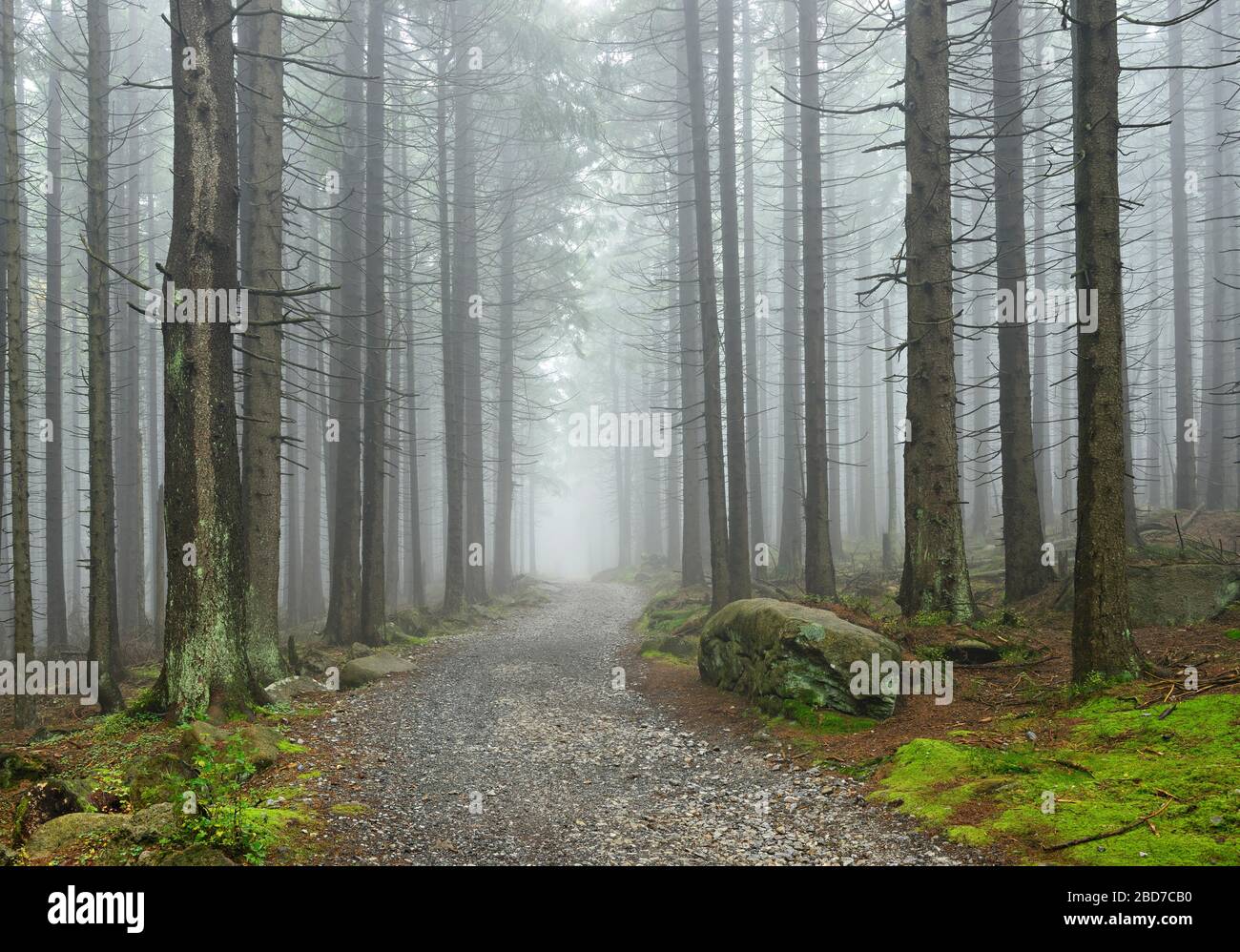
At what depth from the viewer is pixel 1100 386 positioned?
677cm

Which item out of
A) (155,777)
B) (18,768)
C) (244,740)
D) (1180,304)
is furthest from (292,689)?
(1180,304)

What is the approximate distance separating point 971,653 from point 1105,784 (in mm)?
3553

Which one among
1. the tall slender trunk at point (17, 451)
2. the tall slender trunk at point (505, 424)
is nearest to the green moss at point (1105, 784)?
the tall slender trunk at point (17, 451)

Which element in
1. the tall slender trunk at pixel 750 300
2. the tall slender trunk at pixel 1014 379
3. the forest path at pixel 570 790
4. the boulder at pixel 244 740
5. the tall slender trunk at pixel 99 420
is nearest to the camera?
the forest path at pixel 570 790

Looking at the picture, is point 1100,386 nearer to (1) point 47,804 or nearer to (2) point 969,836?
(2) point 969,836

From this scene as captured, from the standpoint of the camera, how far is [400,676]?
39.2ft

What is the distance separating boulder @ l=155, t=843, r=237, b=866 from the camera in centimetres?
429

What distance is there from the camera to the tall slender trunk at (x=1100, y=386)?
6691mm

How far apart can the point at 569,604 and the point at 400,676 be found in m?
14.8

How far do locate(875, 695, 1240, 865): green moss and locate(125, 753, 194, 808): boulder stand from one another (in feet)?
17.7

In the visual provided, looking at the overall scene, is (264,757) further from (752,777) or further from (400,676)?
(400,676)

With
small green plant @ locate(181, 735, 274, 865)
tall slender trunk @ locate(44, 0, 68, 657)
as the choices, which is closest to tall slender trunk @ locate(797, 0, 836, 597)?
small green plant @ locate(181, 735, 274, 865)

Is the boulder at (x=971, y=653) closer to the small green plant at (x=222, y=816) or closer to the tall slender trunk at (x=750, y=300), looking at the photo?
the small green plant at (x=222, y=816)

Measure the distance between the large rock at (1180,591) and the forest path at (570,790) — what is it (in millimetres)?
5406
